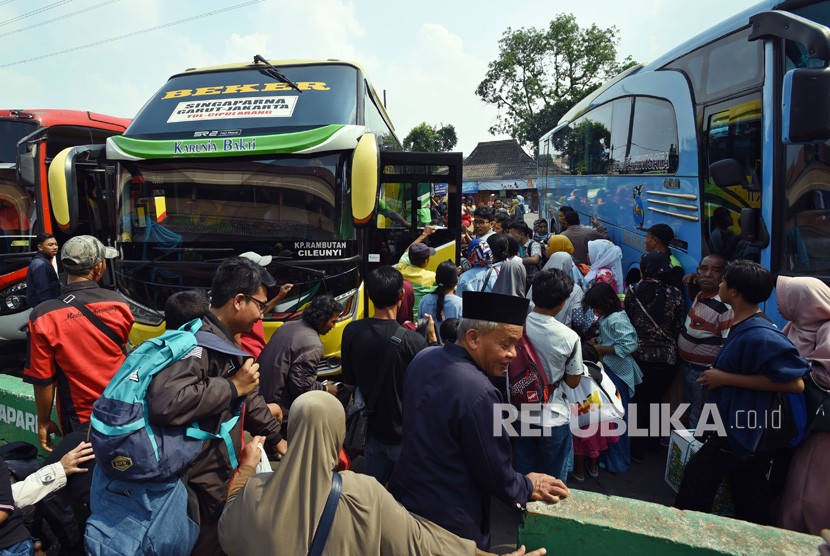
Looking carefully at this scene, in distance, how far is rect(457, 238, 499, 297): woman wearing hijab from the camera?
4.93m

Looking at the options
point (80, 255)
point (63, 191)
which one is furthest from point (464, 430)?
point (63, 191)

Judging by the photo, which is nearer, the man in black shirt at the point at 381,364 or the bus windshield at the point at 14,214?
the man in black shirt at the point at 381,364

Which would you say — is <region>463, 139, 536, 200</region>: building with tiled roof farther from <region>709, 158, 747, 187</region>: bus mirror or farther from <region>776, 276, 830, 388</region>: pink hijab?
<region>776, 276, 830, 388</region>: pink hijab

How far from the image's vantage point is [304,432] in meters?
1.56

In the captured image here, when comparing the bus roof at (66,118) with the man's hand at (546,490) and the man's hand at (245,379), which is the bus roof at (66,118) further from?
the man's hand at (546,490)

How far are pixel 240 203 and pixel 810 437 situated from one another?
471cm

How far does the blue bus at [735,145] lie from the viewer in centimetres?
349

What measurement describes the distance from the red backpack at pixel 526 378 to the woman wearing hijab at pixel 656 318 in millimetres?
1474

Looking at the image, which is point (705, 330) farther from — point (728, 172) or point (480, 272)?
point (480, 272)

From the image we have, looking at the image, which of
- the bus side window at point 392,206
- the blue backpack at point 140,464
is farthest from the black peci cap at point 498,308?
the bus side window at point 392,206

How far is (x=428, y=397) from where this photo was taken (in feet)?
6.51

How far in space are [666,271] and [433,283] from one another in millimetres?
2125

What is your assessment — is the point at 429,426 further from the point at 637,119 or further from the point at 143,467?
the point at 637,119

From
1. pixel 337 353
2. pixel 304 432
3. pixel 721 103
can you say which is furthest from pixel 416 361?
pixel 721 103
